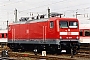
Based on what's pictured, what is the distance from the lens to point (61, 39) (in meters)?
25.5

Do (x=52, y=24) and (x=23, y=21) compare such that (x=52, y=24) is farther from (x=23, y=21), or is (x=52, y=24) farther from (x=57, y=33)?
(x=23, y=21)

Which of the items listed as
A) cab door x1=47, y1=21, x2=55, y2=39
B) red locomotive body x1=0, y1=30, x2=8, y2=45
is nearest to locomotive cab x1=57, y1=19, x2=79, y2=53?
cab door x1=47, y1=21, x2=55, y2=39

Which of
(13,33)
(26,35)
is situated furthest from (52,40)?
(13,33)

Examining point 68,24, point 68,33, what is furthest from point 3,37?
point 68,33

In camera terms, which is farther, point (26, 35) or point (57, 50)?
point (26, 35)

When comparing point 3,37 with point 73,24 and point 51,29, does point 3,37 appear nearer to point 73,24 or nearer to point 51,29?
point 51,29

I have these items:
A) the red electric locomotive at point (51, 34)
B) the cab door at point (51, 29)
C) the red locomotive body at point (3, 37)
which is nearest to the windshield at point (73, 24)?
the red electric locomotive at point (51, 34)

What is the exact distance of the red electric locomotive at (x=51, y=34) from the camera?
25656 millimetres

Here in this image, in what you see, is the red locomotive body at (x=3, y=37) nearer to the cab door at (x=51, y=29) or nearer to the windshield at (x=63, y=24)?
the cab door at (x=51, y=29)

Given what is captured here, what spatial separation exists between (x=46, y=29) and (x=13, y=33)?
818 cm

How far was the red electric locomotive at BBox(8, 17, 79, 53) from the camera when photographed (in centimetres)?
2566

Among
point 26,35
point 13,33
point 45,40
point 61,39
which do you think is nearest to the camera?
point 61,39

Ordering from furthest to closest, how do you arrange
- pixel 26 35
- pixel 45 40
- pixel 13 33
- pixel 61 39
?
pixel 13 33, pixel 26 35, pixel 45 40, pixel 61 39

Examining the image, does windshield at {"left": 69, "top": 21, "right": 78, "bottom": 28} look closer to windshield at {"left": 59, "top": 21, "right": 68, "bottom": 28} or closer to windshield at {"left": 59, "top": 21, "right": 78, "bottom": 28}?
windshield at {"left": 59, "top": 21, "right": 78, "bottom": 28}
